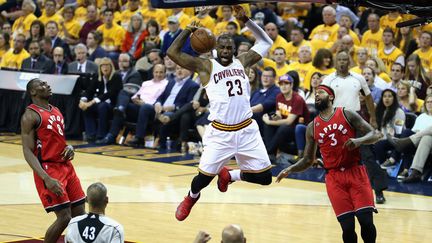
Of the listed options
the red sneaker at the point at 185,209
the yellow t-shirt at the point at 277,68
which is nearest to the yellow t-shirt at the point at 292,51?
the yellow t-shirt at the point at 277,68

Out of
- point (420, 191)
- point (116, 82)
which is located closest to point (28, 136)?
point (420, 191)

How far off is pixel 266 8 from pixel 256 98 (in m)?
3.87

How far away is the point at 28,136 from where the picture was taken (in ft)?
30.0

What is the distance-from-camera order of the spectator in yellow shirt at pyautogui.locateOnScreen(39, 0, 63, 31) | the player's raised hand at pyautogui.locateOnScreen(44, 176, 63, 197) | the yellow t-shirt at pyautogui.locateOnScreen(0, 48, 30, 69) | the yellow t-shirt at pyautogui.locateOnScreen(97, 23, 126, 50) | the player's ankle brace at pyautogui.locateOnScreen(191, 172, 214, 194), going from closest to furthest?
the player's raised hand at pyautogui.locateOnScreen(44, 176, 63, 197), the player's ankle brace at pyautogui.locateOnScreen(191, 172, 214, 194), the yellow t-shirt at pyautogui.locateOnScreen(0, 48, 30, 69), the yellow t-shirt at pyautogui.locateOnScreen(97, 23, 126, 50), the spectator in yellow shirt at pyautogui.locateOnScreen(39, 0, 63, 31)

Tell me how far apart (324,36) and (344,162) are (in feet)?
29.2

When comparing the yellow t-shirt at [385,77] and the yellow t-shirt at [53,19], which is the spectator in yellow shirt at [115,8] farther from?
the yellow t-shirt at [385,77]

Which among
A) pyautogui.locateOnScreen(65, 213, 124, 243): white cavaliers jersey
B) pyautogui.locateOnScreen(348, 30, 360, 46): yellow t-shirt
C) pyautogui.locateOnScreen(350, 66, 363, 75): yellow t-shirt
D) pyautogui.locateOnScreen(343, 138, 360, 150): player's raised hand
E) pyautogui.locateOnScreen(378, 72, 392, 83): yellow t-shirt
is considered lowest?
pyautogui.locateOnScreen(378, 72, 392, 83): yellow t-shirt

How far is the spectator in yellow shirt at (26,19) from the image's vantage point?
22297 mm

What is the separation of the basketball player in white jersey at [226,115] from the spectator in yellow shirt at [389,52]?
7076mm

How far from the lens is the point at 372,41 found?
1748cm

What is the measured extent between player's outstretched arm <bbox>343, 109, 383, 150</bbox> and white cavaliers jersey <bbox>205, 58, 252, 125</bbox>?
115 cm

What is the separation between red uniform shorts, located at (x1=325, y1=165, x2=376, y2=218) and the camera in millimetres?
9172

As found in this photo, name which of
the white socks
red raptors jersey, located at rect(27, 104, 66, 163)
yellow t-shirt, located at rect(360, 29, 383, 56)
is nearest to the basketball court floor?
the white socks

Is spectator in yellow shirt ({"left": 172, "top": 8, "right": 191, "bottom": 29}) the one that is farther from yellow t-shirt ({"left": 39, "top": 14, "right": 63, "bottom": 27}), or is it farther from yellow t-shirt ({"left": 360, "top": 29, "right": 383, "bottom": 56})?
yellow t-shirt ({"left": 360, "top": 29, "right": 383, "bottom": 56})
